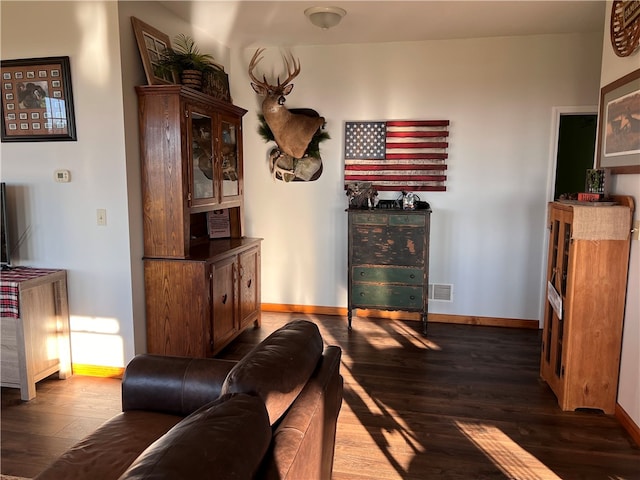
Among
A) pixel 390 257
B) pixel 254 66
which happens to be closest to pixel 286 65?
pixel 254 66

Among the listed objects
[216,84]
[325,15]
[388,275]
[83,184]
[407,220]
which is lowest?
[388,275]

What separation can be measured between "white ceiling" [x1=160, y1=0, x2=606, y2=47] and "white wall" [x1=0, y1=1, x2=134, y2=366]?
83 centimetres

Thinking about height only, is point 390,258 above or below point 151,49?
below

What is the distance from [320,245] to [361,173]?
33.7 inches

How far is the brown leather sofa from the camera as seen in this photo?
1.05 m

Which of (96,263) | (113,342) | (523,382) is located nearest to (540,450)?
(523,382)

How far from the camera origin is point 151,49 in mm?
3287

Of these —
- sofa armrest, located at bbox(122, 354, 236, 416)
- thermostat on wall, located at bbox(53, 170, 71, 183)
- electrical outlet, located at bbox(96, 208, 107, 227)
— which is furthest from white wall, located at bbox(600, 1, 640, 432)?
thermostat on wall, located at bbox(53, 170, 71, 183)

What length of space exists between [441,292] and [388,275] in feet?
2.39

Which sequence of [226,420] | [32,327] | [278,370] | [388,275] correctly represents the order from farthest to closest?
[388,275], [32,327], [278,370], [226,420]

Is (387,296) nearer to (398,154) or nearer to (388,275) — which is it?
(388,275)

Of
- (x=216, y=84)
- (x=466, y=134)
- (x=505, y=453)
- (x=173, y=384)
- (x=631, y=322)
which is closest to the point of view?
(x=173, y=384)

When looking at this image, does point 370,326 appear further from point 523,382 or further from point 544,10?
point 544,10

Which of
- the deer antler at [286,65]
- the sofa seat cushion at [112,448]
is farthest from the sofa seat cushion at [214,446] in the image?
the deer antler at [286,65]
